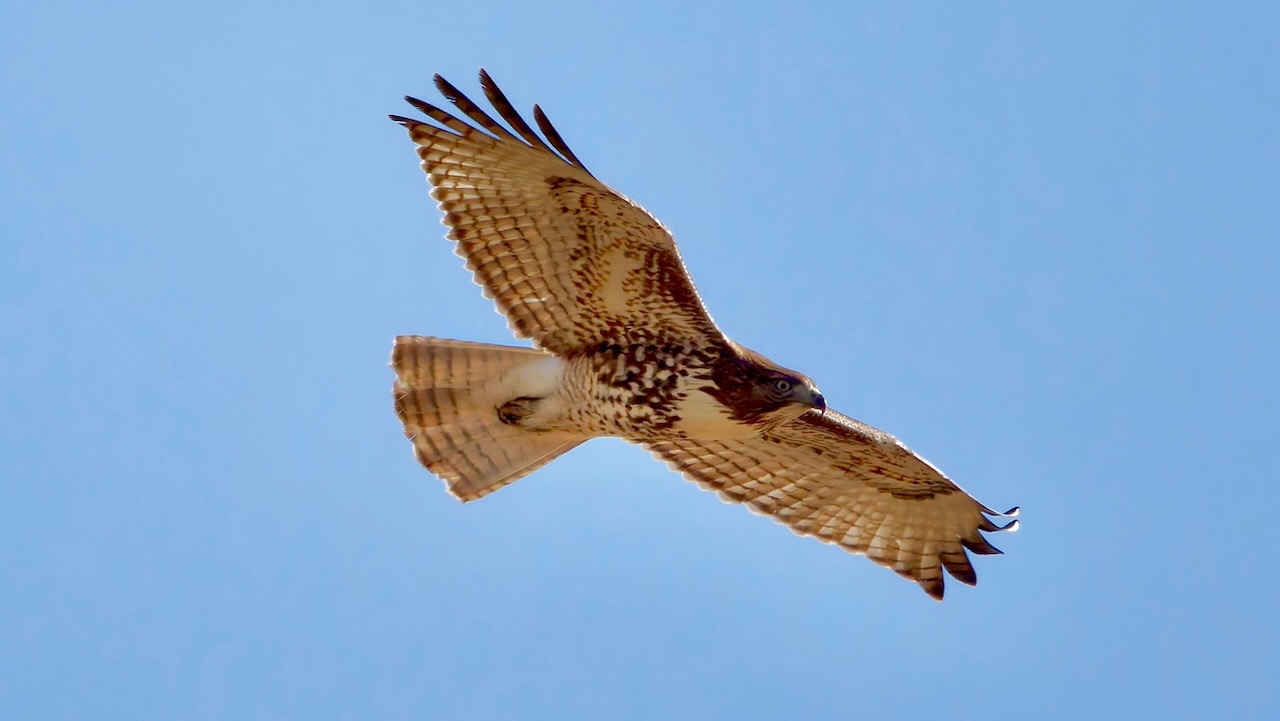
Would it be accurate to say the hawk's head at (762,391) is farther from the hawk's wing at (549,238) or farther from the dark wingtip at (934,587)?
the dark wingtip at (934,587)

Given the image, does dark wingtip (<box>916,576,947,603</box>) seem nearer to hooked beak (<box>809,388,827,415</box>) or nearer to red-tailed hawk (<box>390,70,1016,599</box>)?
red-tailed hawk (<box>390,70,1016,599</box>)

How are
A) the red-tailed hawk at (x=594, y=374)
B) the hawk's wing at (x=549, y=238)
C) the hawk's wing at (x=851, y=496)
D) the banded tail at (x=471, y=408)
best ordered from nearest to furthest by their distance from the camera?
the hawk's wing at (x=549, y=238)
the red-tailed hawk at (x=594, y=374)
the banded tail at (x=471, y=408)
the hawk's wing at (x=851, y=496)

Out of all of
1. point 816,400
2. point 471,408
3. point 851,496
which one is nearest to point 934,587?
point 851,496

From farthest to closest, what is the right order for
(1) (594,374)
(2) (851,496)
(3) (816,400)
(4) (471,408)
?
(2) (851,496), (4) (471,408), (1) (594,374), (3) (816,400)

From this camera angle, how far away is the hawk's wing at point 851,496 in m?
11.0

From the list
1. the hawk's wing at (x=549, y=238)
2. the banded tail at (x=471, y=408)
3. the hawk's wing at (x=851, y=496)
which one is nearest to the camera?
the hawk's wing at (x=549, y=238)

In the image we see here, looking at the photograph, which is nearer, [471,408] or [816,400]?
[816,400]

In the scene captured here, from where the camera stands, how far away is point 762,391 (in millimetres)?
9750

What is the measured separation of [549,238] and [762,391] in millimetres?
1405

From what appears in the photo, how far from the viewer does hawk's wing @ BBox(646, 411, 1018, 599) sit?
11.0 metres

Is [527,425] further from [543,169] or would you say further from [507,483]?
[543,169]

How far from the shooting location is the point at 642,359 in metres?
10.1

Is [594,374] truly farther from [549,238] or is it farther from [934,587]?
[934,587]

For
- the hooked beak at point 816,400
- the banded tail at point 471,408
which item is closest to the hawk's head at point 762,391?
the hooked beak at point 816,400
